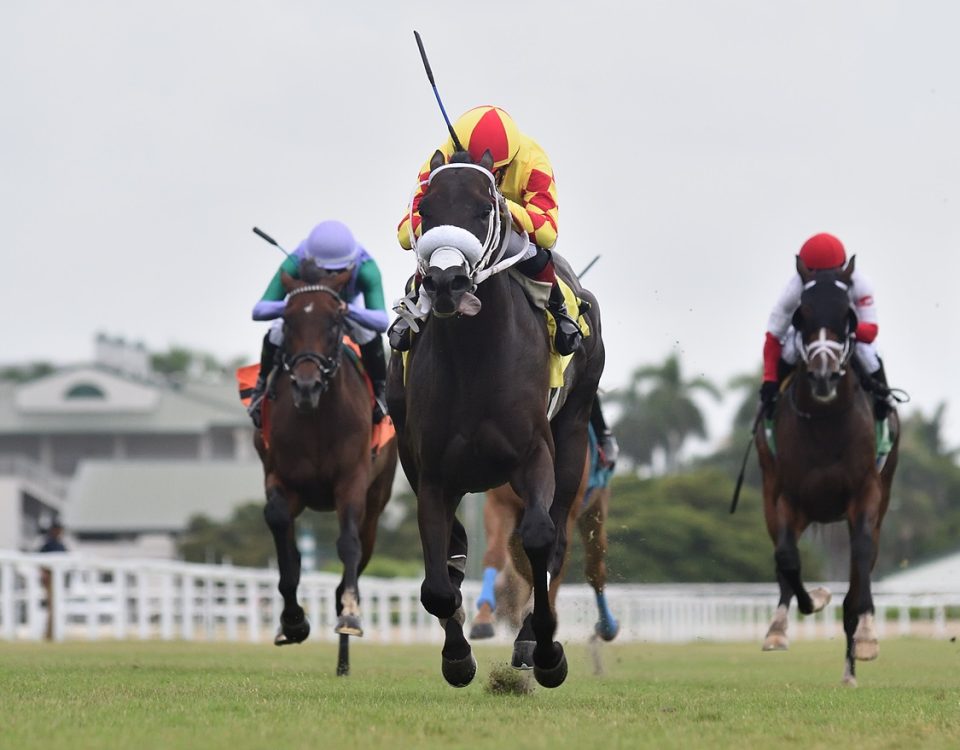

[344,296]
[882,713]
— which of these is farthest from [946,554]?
[882,713]

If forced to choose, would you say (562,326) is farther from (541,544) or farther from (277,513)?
(277,513)

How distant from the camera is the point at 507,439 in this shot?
8500mm

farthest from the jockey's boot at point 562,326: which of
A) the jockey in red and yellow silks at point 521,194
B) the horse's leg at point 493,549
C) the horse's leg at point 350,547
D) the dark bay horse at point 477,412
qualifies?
the horse's leg at point 493,549

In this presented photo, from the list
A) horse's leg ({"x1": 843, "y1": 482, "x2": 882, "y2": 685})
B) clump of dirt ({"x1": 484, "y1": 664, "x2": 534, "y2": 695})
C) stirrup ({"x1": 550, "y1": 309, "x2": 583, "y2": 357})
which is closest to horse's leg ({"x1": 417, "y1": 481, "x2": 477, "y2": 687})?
clump of dirt ({"x1": 484, "y1": 664, "x2": 534, "y2": 695})

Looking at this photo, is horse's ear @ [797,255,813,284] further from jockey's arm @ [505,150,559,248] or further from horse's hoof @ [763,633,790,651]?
jockey's arm @ [505,150,559,248]

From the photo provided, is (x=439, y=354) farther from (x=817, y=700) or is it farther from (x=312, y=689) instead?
(x=817, y=700)

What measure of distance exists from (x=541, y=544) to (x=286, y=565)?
4093 millimetres

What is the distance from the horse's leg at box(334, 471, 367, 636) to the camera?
1126cm

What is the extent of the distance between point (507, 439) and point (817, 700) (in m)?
→ 2.12

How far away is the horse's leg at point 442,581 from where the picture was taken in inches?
333

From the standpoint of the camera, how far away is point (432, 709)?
794 centimetres

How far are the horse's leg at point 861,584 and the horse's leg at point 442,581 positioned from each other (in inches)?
144

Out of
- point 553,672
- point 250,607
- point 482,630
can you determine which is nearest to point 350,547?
point 482,630

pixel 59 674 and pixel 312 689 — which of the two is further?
pixel 59 674
